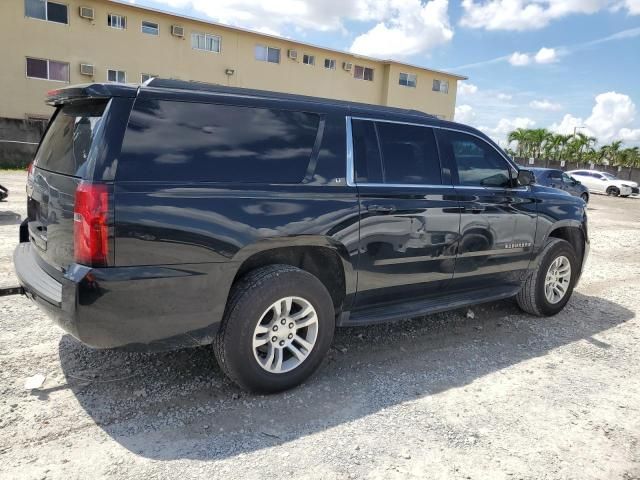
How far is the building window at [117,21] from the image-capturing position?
24709 millimetres

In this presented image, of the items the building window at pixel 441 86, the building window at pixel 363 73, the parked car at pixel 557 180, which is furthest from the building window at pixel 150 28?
the building window at pixel 441 86

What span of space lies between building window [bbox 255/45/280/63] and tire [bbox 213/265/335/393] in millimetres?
28334

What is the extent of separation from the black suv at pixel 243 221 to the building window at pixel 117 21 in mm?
24557

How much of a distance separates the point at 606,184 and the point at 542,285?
29161 mm

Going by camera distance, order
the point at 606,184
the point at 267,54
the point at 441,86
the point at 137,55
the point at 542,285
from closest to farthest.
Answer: the point at 542,285, the point at 137,55, the point at 267,54, the point at 606,184, the point at 441,86

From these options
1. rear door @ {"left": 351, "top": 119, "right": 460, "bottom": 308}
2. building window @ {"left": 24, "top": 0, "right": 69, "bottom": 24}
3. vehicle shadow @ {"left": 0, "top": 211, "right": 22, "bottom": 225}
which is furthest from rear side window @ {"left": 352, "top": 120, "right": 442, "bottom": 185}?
building window @ {"left": 24, "top": 0, "right": 69, "bottom": 24}

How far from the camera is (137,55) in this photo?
1009 inches

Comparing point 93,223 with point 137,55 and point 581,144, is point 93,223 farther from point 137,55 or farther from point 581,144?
Result: point 581,144

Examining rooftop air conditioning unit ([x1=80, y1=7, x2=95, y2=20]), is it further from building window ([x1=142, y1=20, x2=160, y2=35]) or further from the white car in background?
the white car in background

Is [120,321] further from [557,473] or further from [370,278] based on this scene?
[557,473]

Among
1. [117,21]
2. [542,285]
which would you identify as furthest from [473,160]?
[117,21]

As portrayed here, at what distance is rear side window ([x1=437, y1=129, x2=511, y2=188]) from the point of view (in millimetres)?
4441

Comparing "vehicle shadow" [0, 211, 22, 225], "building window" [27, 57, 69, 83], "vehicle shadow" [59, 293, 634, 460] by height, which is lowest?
"vehicle shadow" [59, 293, 634, 460]

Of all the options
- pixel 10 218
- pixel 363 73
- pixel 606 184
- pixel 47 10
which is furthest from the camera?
pixel 363 73
